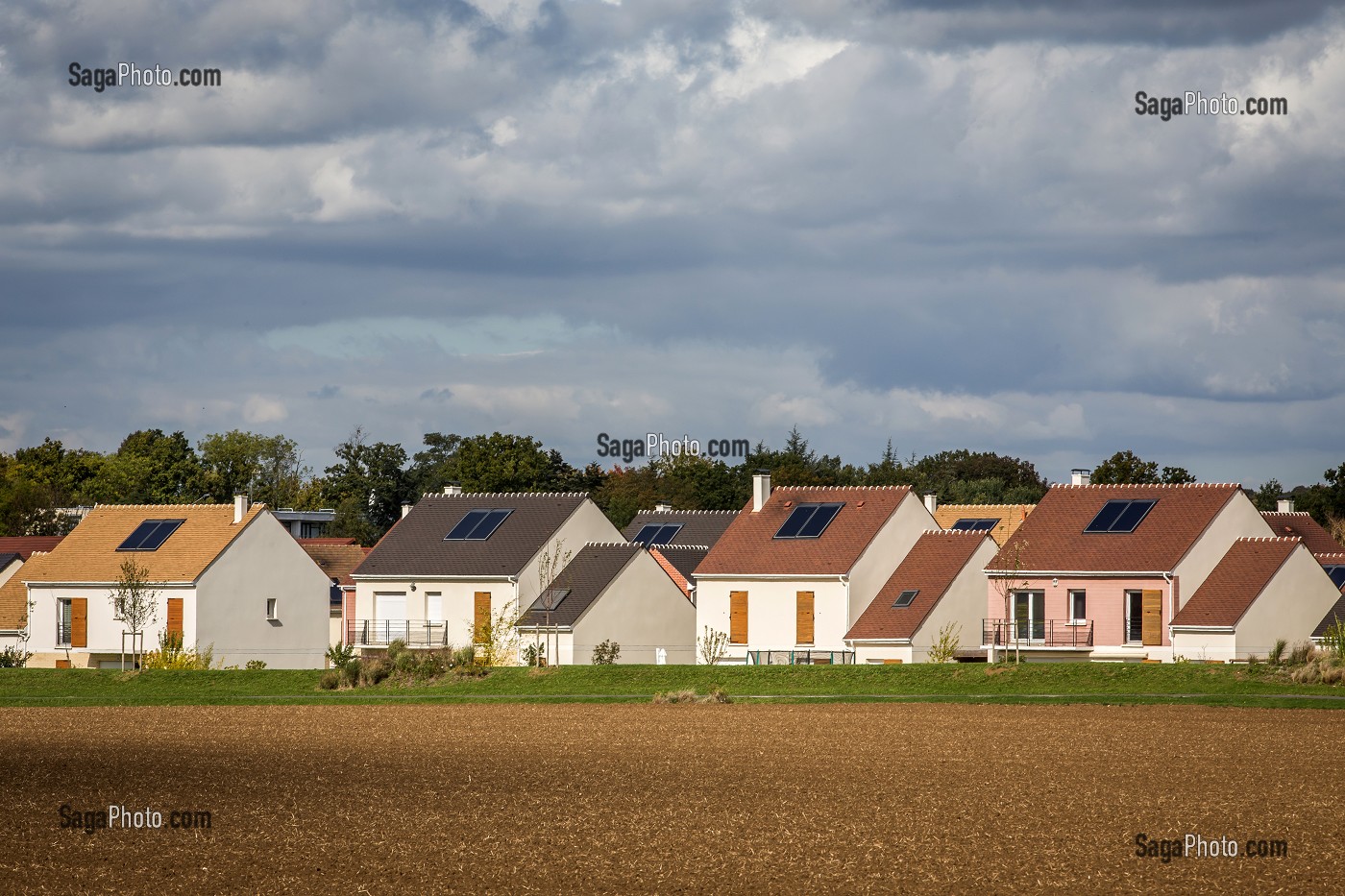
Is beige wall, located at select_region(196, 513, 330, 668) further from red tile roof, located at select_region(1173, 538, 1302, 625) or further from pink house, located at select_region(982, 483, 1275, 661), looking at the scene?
red tile roof, located at select_region(1173, 538, 1302, 625)

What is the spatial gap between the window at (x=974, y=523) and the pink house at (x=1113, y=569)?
33.6 ft

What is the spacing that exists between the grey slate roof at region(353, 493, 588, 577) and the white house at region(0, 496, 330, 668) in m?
3.58

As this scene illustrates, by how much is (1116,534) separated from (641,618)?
15583 millimetres

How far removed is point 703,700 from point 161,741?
44.6 feet

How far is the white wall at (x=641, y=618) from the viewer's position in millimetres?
52469

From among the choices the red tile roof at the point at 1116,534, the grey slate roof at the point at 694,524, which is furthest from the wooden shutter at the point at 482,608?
the red tile roof at the point at 1116,534

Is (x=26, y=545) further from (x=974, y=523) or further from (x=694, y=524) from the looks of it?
(x=974, y=523)

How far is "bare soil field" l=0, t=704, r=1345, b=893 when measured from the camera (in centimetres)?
1552

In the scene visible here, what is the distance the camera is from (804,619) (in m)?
52.9

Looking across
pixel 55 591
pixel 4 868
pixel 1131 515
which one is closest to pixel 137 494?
pixel 55 591

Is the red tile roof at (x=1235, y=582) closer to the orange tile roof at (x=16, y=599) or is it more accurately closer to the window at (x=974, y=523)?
the window at (x=974, y=523)

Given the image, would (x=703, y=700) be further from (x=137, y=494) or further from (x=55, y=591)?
(x=137, y=494)

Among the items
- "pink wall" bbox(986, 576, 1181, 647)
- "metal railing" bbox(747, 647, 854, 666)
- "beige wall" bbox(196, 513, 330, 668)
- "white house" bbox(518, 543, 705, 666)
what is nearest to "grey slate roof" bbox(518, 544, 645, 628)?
"white house" bbox(518, 543, 705, 666)

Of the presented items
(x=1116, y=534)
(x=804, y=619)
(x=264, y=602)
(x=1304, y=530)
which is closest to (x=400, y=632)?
(x=264, y=602)
